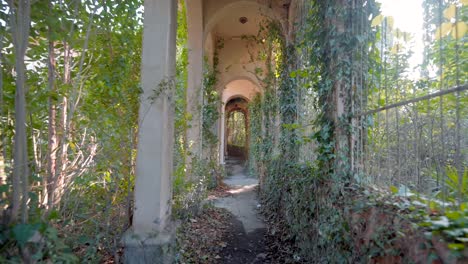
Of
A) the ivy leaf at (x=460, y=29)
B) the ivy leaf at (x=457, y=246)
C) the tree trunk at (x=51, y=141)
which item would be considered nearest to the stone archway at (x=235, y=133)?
the tree trunk at (x=51, y=141)

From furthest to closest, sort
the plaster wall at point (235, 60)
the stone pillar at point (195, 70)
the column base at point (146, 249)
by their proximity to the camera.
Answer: the plaster wall at point (235, 60), the stone pillar at point (195, 70), the column base at point (146, 249)

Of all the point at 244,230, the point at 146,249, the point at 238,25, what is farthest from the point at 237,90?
the point at 146,249

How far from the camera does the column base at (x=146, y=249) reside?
2.74 metres

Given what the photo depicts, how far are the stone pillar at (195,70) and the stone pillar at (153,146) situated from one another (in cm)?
278

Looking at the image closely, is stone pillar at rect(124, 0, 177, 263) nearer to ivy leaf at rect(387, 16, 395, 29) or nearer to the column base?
the column base

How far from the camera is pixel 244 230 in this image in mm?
4906

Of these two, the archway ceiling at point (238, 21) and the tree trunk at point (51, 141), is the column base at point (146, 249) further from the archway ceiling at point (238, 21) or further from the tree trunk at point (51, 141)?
the archway ceiling at point (238, 21)

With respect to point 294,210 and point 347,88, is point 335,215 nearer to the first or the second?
point 347,88

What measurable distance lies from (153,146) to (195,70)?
3660 millimetres

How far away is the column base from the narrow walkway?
1.14 metres

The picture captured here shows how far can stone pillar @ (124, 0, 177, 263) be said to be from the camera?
9.13ft

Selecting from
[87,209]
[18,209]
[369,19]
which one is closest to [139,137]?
[87,209]

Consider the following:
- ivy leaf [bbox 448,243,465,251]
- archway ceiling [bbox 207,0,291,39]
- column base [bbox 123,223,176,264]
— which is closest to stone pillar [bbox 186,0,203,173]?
archway ceiling [bbox 207,0,291,39]

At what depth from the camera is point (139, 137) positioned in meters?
2.92
